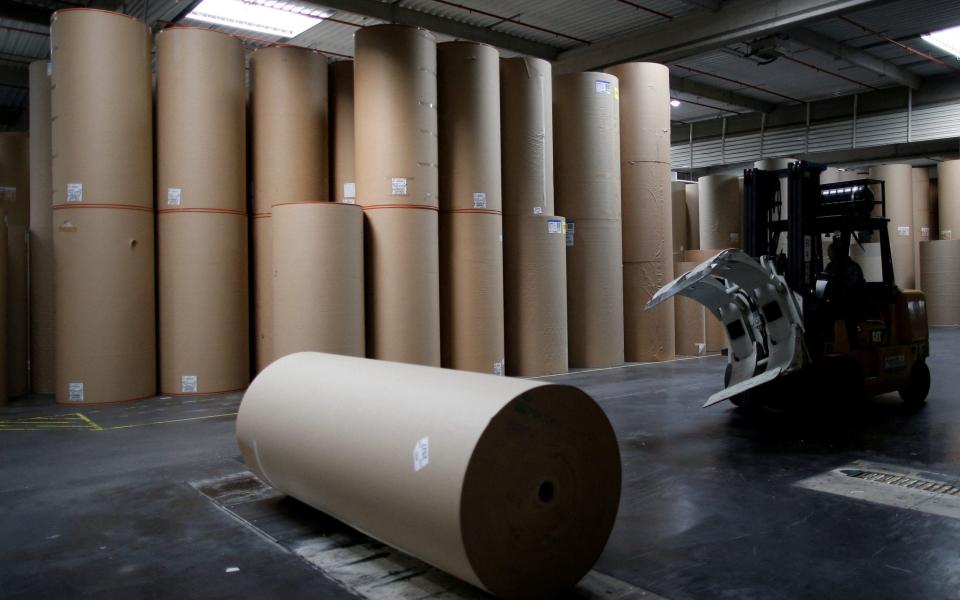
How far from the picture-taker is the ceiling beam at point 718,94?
1413cm

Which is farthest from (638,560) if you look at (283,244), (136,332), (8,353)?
(8,353)

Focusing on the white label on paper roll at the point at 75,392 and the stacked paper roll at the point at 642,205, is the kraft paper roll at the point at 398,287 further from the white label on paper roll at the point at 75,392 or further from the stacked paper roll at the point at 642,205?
the stacked paper roll at the point at 642,205

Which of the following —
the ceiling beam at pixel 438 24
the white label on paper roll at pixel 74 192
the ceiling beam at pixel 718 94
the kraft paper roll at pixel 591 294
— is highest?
the ceiling beam at pixel 718 94

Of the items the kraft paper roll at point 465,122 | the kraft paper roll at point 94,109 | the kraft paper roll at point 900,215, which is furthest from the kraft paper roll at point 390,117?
the kraft paper roll at point 900,215

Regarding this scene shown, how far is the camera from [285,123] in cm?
711

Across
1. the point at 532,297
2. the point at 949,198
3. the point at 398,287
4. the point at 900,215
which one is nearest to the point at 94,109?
the point at 398,287

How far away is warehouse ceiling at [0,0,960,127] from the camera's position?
9.07m

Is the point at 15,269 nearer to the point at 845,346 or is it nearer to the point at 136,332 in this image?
the point at 136,332

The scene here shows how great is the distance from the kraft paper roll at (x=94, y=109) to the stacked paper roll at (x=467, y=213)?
112 inches

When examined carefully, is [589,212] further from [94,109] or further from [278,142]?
[94,109]

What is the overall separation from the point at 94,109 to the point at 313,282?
2.43 metres

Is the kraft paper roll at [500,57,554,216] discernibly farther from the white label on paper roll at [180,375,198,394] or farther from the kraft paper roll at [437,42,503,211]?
the white label on paper roll at [180,375,198,394]

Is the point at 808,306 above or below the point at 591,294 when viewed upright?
below

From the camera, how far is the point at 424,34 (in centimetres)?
694
